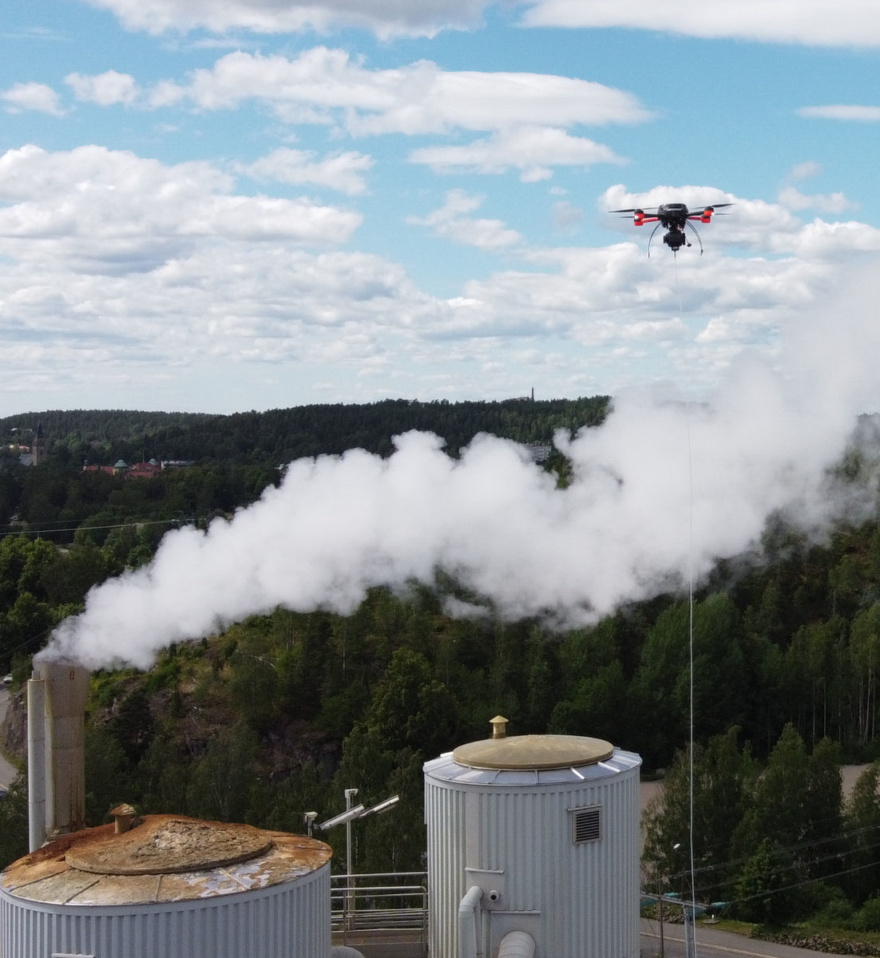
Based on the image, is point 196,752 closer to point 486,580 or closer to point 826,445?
point 486,580

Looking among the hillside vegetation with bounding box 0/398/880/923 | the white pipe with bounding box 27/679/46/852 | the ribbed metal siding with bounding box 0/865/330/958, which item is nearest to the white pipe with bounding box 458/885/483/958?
the ribbed metal siding with bounding box 0/865/330/958

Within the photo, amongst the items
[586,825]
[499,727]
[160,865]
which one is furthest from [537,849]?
[160,865]

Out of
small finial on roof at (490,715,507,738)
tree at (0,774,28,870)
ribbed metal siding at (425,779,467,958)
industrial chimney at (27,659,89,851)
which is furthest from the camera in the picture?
tree at (0,774,28,870)

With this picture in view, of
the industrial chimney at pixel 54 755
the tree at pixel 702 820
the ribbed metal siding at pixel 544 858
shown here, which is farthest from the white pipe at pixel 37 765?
the tree at pixel 702 820

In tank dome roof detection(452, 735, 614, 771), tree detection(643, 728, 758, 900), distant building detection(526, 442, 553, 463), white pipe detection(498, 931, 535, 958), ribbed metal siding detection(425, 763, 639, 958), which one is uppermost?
distant building detection(526, 442, 553, 463)

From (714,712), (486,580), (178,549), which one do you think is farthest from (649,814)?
(178,549)

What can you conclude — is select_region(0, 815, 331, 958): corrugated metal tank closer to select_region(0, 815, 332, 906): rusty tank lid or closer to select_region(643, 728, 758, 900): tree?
select_region(0, 815, 332, 906): rusty tank lid

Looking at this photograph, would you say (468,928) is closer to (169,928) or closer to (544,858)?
(544,858)

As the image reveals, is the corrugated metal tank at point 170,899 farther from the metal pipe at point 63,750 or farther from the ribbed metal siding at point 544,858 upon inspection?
the metal pipe at point 63,750
